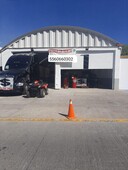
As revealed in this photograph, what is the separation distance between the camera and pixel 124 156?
12.3 ft

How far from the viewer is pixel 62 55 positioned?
17438mm

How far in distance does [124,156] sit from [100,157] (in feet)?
1.70

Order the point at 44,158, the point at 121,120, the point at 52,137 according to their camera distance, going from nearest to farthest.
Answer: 1. the point at 44,158
2. the point at 52,137
3. the point at 121,120

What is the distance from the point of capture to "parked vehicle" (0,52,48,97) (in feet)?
40.0

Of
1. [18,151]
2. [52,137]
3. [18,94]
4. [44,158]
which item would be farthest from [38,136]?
[18,94]

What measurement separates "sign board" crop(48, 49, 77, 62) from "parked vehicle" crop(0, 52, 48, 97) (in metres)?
2.82

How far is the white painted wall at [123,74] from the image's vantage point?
57.2 ft

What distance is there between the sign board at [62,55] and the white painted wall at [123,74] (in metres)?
4.71

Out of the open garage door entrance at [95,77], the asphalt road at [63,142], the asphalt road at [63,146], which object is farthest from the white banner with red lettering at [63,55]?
the asphalt road at [63,146]

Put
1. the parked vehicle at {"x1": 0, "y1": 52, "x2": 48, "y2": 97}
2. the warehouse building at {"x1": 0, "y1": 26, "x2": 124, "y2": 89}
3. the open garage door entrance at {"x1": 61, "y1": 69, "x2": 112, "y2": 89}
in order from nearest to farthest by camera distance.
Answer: the parked vehicle at {"x1": 0, "y1": 52, "x2": 48, "y2": 97} → the warehouse building at {"x1": 0, "y1": 26, "x2": 124, "y2": 89} → the open garage door entrance at {"x1": 61, "y1": 69, "x2": 112, "y2": 89}

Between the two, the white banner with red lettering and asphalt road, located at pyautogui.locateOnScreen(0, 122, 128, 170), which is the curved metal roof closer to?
the white banner with red lettering

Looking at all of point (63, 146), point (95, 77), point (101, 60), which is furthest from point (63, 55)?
point (63, 146)

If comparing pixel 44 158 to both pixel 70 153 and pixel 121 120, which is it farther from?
pixel 121 120

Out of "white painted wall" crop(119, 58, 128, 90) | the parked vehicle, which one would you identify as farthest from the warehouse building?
the parked vehicle
